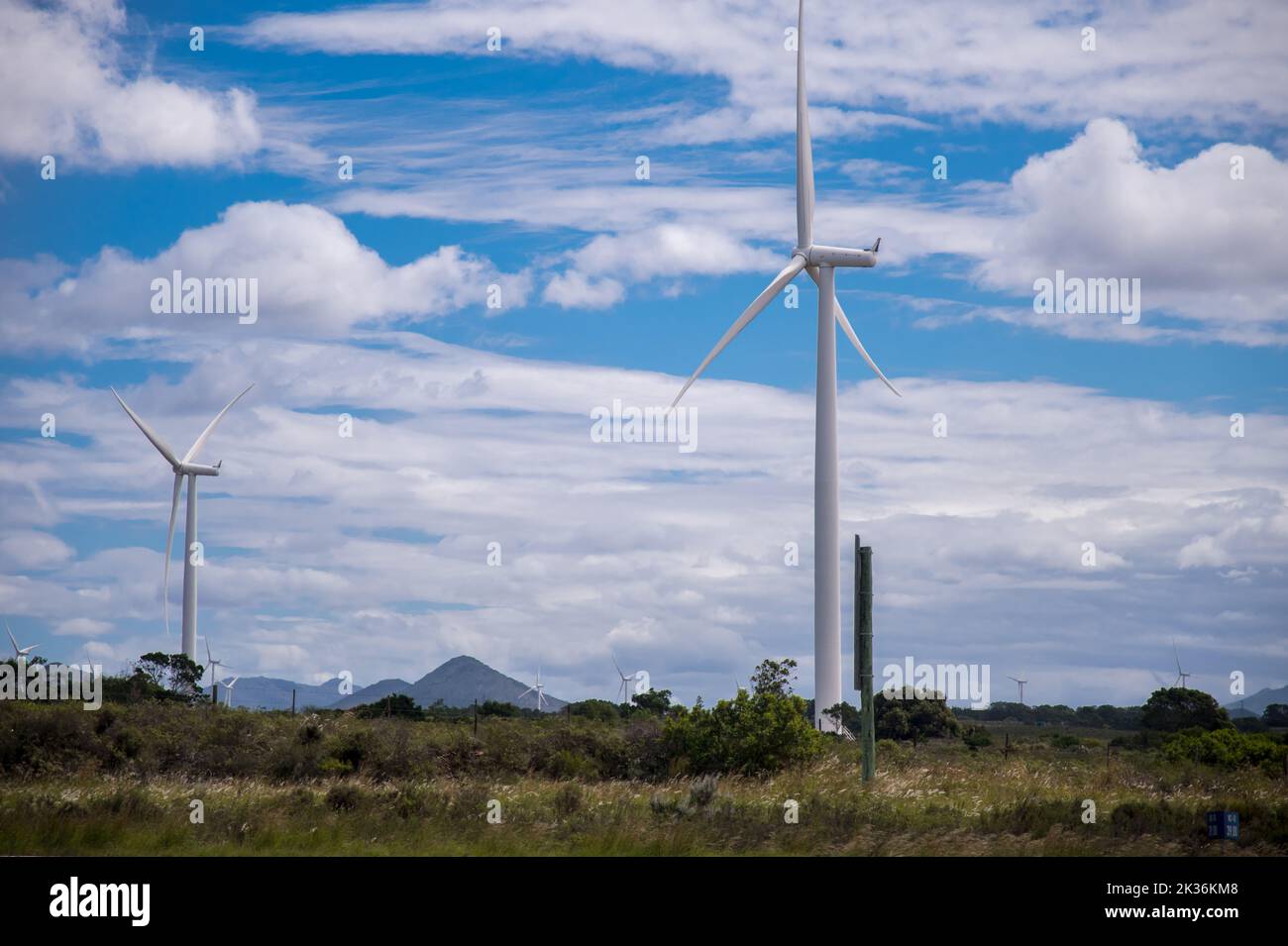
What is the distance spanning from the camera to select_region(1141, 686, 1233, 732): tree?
64.1 m

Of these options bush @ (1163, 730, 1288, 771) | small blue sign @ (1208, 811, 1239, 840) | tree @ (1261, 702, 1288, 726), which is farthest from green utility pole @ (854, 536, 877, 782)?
tree @ (1261, 702, 1288, 726)

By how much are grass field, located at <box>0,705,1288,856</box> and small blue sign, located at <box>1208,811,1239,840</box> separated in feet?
0.68

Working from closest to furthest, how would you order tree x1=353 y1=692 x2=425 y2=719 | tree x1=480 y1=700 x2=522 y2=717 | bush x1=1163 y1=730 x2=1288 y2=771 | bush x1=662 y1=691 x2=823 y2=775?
bush x1=662 y1=691 x2=823 y2=775 < bush x1=1163 y1=730 x2=1288 y2=771 < tree x1=353 y1=692 x2=425 y2=719 < tree x1=480 y1=700 x2=522 y2=717

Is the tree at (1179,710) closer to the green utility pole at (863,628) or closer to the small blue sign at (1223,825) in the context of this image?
the green utility pole at (863,628)

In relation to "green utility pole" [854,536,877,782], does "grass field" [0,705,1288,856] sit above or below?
below

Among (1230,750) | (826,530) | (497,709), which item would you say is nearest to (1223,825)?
(1230,750)

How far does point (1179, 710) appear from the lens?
6575cm

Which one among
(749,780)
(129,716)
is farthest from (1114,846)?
(129,716)

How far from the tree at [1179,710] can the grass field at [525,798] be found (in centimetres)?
2481

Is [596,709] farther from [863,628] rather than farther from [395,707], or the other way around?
[863,628]

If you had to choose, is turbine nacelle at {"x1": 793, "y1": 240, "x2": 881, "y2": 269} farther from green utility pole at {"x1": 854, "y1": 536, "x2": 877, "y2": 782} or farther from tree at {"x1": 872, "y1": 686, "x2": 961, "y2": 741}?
green utility pole at {"x1": 854, "y1": 536, "x2": 877, "y2": 782}

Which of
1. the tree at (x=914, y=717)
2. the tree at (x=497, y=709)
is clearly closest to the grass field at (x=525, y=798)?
the tree at (x=914, y=717)
